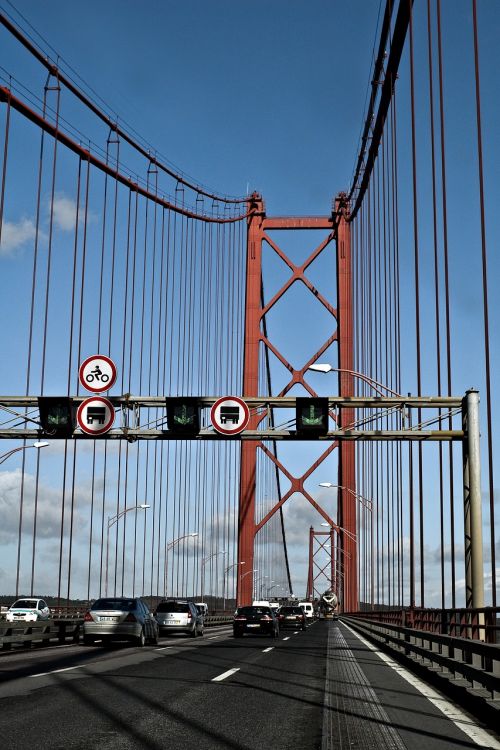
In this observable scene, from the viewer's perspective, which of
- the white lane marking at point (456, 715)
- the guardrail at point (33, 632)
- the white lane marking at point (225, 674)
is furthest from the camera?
the guardrail at point (33, 632)

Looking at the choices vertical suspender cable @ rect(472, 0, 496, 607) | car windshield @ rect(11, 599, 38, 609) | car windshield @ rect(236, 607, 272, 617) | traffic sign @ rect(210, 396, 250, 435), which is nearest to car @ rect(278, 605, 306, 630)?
Result: car windshield @ rect(11, 599, 38, 609)

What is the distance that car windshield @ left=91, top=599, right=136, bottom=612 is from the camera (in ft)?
82.2

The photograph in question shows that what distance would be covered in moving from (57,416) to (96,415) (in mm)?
1105

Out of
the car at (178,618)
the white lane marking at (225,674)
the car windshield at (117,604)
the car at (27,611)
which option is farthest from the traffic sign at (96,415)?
the car at (27,611)

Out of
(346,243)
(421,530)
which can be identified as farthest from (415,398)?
(346,243)

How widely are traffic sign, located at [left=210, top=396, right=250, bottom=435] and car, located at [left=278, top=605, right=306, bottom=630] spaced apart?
28.2 m

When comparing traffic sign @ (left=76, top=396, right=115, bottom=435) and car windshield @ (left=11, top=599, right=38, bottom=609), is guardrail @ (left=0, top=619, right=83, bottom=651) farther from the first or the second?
car windshield @ (left=11, top=599, right=38, bottom=609)

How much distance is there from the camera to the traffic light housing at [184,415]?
89.6ft

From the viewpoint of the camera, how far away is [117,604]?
25156mm

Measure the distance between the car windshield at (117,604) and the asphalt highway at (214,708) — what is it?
22.0ft

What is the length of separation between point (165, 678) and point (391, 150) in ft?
97.0

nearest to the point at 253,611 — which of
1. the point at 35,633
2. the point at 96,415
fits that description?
the point at 35,633

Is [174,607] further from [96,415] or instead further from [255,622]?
[96,415]

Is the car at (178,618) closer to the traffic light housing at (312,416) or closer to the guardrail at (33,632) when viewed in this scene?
the guardrail at (33,632)
